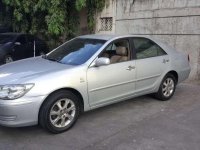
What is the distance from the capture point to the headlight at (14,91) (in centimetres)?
412

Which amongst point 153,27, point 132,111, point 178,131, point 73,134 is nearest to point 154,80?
point 132,111

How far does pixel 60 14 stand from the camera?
10.9 meters

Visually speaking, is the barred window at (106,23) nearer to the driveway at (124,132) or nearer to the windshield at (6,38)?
the windshield at (6,38)

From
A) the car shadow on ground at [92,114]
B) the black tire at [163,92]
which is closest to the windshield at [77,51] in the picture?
the car shadow on ground at [92,114]

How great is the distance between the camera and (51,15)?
1093 cm

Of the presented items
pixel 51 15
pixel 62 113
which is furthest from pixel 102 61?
pixel 51 15

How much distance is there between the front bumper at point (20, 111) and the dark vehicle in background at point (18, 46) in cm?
618

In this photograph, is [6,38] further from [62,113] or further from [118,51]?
[62,113]

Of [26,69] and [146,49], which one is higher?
[146,49]

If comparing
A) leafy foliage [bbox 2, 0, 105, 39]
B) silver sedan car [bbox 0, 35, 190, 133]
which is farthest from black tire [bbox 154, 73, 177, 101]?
leafy foliage [bbox 2, 0, 105, 39]

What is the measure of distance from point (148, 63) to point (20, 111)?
107 inches

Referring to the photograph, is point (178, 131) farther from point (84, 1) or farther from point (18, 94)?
point (84, 1)

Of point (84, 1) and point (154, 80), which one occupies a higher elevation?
point (84, 1)

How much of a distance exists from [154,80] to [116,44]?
1110 mm
